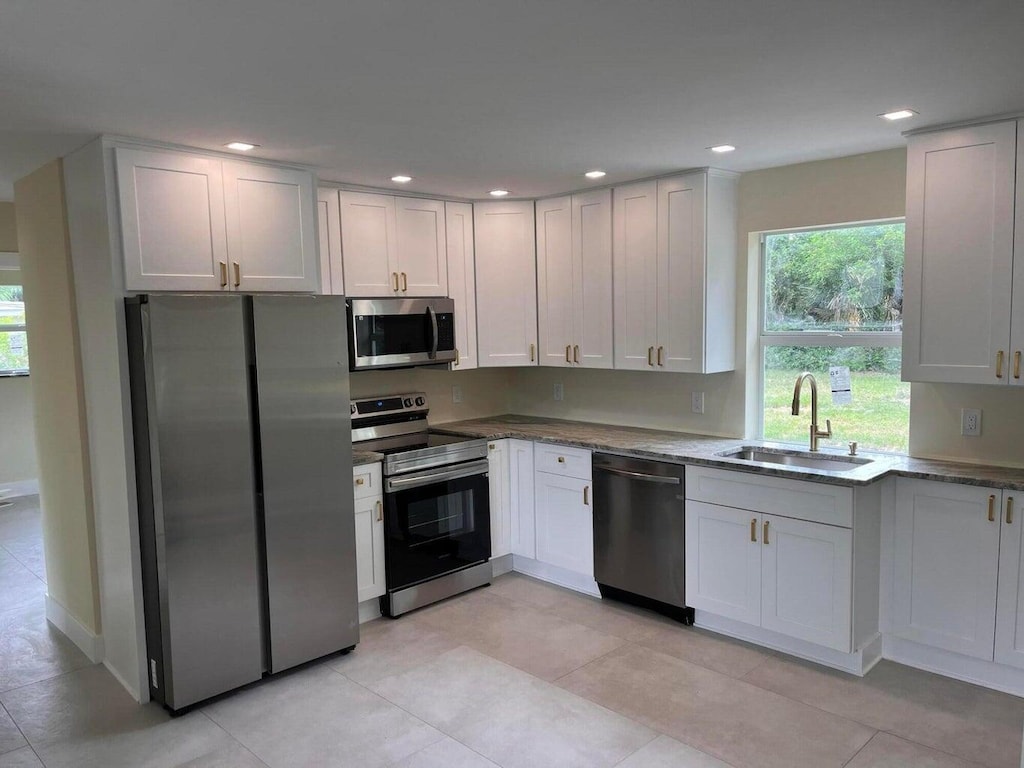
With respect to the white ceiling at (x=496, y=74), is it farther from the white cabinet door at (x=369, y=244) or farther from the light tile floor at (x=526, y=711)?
the light tile floor at (x=526, y=711)

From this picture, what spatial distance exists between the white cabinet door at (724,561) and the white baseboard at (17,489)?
605cm

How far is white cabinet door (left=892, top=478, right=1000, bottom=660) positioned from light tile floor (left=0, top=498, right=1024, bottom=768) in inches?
8.6

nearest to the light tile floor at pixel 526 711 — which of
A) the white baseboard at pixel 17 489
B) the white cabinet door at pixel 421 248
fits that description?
the white cabinet door at pixel 421 248

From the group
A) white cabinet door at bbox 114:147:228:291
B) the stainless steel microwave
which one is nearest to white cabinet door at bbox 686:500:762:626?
the stainless steel microwave

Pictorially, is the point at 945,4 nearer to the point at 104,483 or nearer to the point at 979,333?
the point at 979,333

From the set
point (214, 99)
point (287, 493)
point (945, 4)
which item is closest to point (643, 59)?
point (945, 4)

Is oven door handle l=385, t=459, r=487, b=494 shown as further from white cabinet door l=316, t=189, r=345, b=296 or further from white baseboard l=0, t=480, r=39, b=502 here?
white baseboard l=0, t=480, r=39, b=502

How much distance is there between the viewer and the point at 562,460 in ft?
14.0

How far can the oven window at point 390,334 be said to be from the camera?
4008 mm

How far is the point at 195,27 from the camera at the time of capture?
1878 millimetres

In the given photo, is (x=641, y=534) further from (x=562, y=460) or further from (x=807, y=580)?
(x=807, y=580)

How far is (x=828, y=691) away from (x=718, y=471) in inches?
41.0

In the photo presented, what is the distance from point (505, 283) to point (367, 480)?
1604 millimetres

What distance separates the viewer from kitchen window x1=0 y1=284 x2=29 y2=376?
22.5ft
